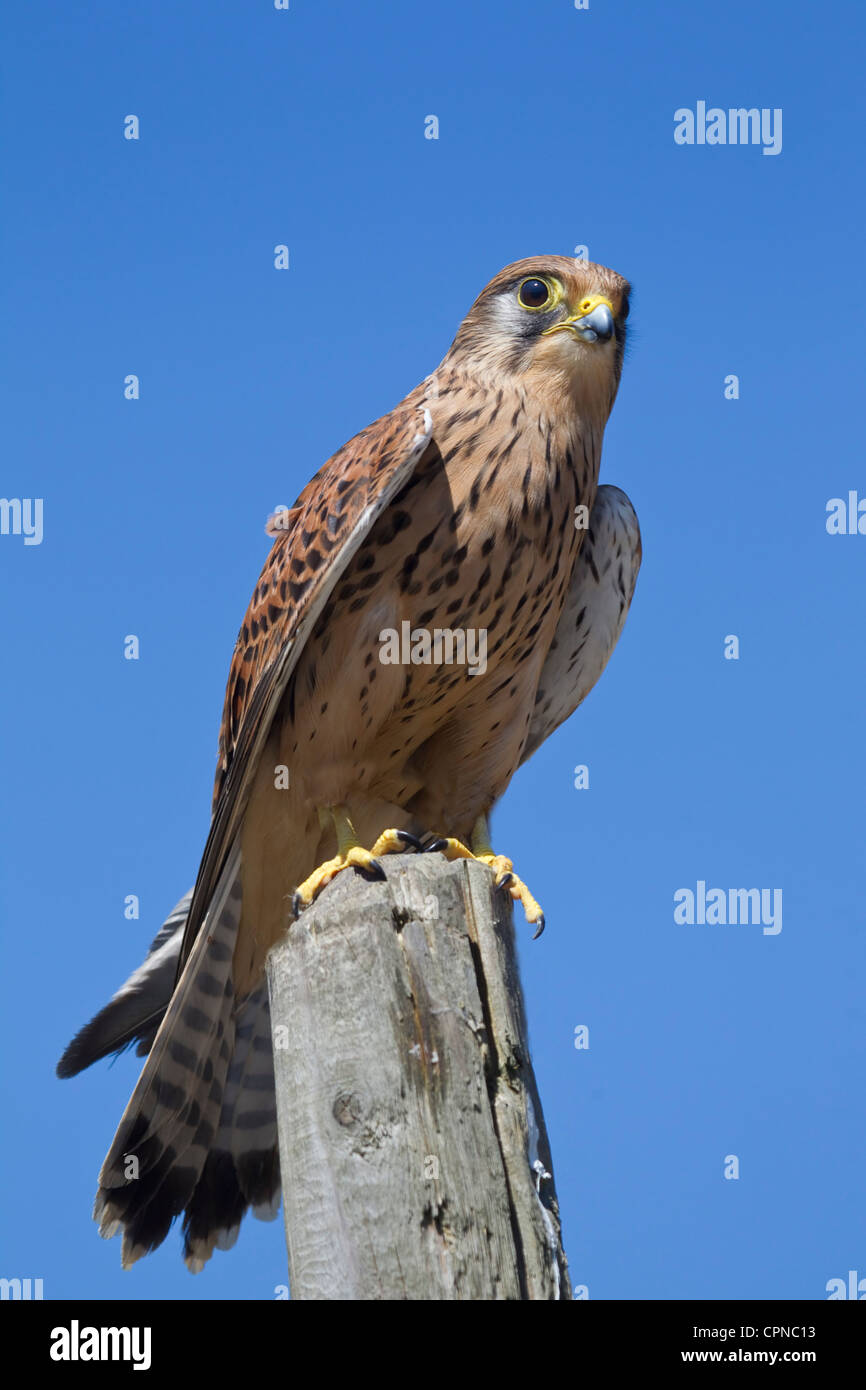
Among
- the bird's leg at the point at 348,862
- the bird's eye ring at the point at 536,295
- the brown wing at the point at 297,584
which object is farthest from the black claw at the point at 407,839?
the bird's eye ring at the point at 536,295

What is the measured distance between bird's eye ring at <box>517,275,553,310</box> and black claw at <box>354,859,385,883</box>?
204 cm

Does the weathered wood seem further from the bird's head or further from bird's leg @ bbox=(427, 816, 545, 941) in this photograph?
the bird's head

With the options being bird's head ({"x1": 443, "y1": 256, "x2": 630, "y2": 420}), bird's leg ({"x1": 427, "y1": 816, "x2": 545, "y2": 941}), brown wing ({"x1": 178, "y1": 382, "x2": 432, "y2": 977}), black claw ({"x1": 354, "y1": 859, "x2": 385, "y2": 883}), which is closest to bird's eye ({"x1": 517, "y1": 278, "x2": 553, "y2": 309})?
bird's head ({"x1": 443, "y1": 256, "x2": 630, "y2": 420})

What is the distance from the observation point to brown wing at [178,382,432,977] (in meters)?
3.89

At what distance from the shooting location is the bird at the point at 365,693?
3910mm

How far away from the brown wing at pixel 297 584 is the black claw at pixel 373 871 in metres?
0.83

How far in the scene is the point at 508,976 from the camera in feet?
9.09

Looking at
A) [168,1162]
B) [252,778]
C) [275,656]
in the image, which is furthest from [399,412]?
[168,1162]

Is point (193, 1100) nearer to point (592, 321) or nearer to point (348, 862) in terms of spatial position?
point (348, 862)

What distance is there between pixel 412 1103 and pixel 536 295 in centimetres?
282

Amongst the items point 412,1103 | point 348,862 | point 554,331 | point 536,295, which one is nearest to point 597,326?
point 554,331

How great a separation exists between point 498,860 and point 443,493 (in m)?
1.09

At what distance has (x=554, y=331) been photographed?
4.30m

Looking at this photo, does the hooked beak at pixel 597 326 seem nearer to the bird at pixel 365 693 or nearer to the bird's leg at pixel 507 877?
the bird at pixel 365 693
